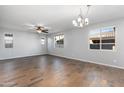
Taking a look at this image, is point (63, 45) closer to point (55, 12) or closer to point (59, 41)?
point (59, 41)

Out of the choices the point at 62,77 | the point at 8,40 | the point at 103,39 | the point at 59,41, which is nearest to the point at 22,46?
the point at 8,40

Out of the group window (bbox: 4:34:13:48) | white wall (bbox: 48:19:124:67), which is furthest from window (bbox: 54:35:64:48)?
window (bbox: 4:34:13:48)

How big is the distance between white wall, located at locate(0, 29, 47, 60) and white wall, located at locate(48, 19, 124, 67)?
1.66m

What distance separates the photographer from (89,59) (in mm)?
5453

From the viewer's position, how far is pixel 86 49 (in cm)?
561

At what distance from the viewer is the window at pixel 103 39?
447 cm

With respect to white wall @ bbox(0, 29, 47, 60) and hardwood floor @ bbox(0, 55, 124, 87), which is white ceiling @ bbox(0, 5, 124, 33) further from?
white wall @ bbox(0, 29, 47, 60)

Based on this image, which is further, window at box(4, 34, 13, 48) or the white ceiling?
window at box(4, 34, 13, 48)

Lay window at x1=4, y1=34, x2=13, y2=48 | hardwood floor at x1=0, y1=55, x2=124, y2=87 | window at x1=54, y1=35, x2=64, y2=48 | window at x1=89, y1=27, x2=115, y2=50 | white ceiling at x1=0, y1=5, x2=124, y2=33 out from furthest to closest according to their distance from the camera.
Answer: window at x1=54, y1=35, x2=64, y2=48, window at x1=4, y1=34, x2=13, y2=48, window at x1=89, y1=27, x2=115, y2=50, white ceiling at x1=0, y1=5, x2=124, y2=33, hardwood floor at x1=0, y1=55, x2=124, y2=87

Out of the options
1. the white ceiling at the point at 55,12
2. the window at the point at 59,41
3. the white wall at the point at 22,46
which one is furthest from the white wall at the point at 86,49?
the white wall at the point at 22,46

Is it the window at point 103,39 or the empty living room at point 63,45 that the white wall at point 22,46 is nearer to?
the empty living room at point 63,45

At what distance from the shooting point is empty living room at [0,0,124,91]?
288 cm
